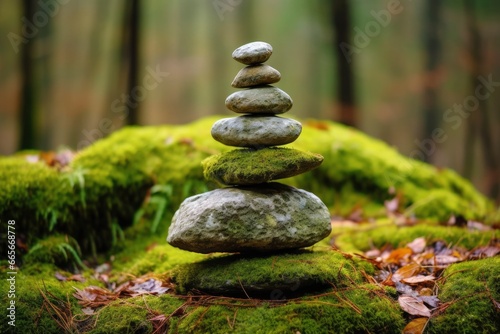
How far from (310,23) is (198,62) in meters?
2.87

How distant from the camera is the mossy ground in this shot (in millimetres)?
2867

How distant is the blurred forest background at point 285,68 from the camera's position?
10125 mm

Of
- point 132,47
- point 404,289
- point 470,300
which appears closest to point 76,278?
point 404,289

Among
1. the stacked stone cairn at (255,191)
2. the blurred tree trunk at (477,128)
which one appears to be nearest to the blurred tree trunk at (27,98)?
the stacked stone cairn at (255,191)

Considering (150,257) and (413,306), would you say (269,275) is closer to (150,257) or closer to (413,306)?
(413,306)

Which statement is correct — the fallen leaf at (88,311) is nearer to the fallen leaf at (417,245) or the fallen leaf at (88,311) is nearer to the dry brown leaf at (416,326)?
the dry brown leaf at (416,326)

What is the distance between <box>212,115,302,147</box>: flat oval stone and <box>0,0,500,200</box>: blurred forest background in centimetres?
752

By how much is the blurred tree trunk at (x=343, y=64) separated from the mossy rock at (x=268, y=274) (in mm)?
7643

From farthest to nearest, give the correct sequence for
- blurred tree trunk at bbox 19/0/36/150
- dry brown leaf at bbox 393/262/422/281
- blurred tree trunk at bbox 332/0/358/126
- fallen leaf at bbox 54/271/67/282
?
blurred tree trunk at bbox 332/0/358/126, blurred tree trunk at bbox 19/0/36/150, fallen leaf at bbox 54/271/67/282, dry brown leaf at bbox 393/262/422/281

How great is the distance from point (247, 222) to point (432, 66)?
9760 millimetres

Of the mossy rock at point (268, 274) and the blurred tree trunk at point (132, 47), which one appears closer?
the mossy rock at point (268, 274)

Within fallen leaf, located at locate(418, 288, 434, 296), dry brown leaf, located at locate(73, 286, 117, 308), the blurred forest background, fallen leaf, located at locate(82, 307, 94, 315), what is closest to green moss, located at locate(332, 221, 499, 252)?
fallen leaf, located at locate(418, 288, 434, 296)

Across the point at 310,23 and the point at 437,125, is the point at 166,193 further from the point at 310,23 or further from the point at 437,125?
the point at 437,125

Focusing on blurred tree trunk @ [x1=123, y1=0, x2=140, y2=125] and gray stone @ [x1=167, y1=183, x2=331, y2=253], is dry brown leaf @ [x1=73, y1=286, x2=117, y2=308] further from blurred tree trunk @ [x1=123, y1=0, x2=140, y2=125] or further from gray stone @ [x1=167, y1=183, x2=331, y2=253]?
blurred tree trunk @ [x1=123, y1=0, x2=140, y2=125]
